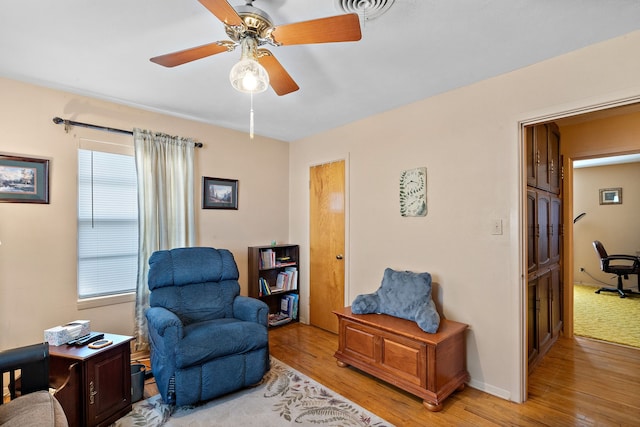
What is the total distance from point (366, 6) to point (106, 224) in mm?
2918

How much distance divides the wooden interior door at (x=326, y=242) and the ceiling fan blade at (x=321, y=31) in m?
2.26

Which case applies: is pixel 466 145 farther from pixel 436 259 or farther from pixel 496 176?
pixel 436 259

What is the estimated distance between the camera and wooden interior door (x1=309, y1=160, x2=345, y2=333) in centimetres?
371

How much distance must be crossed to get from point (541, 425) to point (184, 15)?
335 centimetres

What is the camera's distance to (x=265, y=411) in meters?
2.19

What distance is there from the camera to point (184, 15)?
1709mm

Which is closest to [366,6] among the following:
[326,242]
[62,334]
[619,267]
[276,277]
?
[326,242]

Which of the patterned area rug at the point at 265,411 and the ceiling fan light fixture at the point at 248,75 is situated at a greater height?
the ceiling fan light fixture at the point at 248,75

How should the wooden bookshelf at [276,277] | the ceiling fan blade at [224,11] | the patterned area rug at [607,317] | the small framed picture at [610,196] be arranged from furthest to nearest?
1. the small framed picture at [610,196]
2. the wooden bookshelf at [276,277]
3. the patterned area rug at [607,317]
4. the ceiling fan blade at [224,11]

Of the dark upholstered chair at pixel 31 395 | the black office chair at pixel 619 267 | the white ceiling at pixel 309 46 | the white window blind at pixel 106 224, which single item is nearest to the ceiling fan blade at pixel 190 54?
the white ceiling at pixel 309 46

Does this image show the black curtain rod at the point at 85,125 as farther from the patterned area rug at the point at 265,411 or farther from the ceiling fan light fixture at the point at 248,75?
the patterned area rug at the point at 265,411

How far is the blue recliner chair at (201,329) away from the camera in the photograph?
7.11 ft

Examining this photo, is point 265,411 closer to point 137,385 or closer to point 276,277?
point 137,385

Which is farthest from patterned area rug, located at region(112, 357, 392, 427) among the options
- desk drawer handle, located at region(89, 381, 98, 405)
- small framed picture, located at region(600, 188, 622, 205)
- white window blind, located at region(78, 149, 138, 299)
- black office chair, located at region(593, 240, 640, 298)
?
small framed picture, located at region(600, 188, 622, 205)
